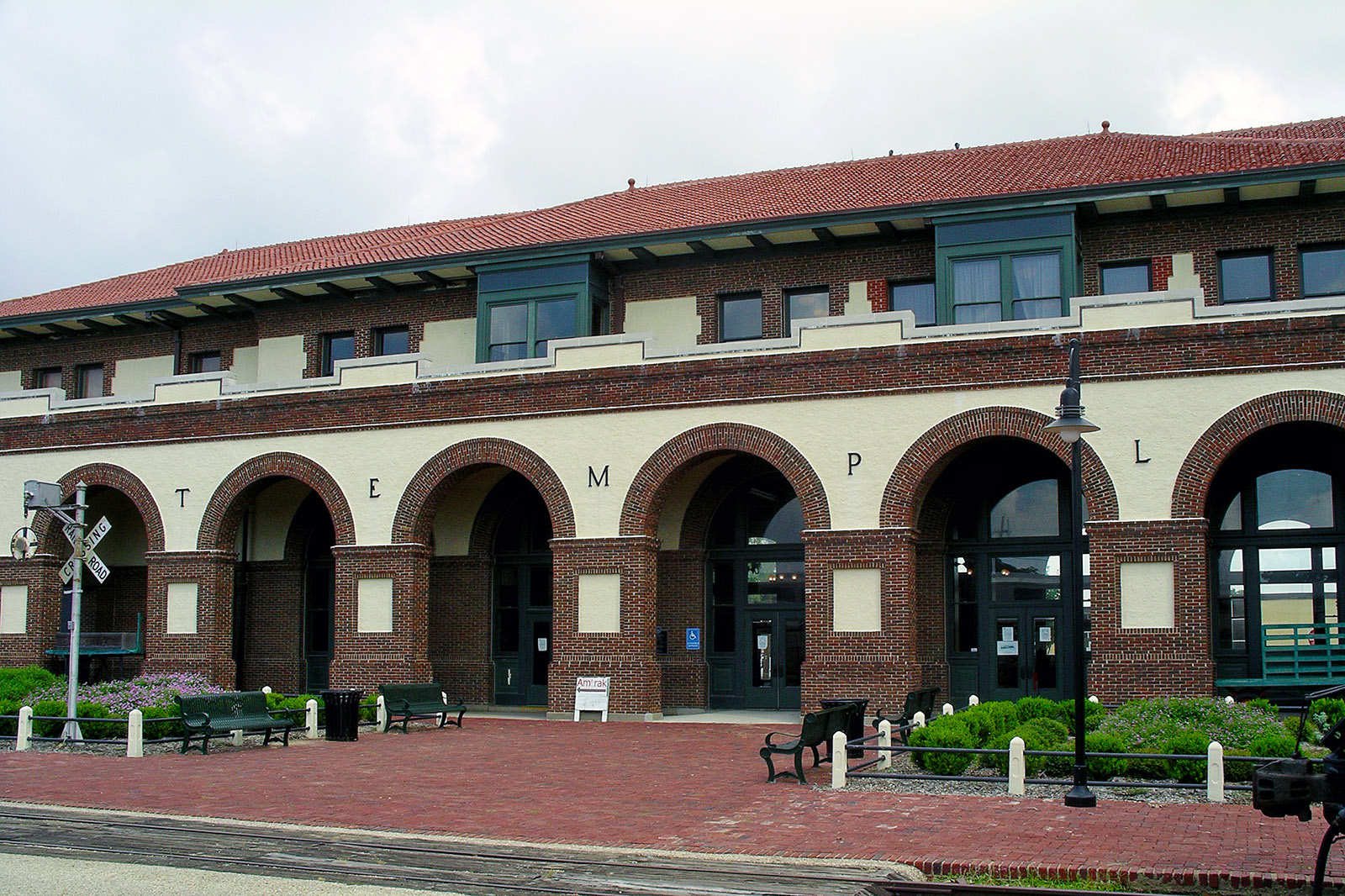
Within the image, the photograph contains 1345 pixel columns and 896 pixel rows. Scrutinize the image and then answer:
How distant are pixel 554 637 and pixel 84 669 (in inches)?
451

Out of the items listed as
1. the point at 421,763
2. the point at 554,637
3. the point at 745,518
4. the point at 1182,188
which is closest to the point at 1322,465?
the point at 1182,188

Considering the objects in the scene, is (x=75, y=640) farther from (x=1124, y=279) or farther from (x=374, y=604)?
(x=1124, y=279)

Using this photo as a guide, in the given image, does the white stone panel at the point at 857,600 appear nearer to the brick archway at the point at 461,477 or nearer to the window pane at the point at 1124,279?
the brick archway at the point at 461,477

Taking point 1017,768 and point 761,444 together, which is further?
point 761,444

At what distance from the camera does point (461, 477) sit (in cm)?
2603

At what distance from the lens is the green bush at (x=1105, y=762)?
14.5 meters

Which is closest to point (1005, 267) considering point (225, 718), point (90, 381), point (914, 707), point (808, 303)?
point (808, 303)

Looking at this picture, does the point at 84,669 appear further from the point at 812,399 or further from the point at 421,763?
the point at 812,399

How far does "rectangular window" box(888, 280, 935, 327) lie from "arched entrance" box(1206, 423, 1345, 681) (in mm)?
6013

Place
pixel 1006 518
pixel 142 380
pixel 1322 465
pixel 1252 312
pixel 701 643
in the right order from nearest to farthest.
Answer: pixel 1252 312
pixel 1322 465
pixel 1006 518
pixel 701 643
pixel 142 380

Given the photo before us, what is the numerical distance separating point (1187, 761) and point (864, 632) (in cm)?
848

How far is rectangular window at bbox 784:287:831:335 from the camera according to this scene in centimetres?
2586

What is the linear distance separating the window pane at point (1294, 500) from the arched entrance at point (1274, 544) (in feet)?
0.05

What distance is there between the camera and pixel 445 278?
2784 cm
